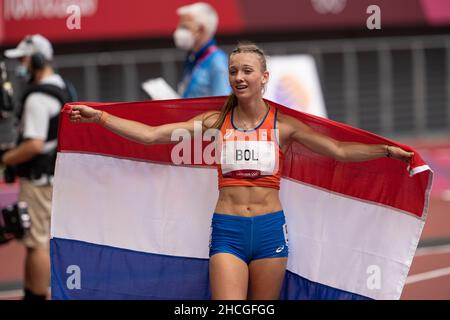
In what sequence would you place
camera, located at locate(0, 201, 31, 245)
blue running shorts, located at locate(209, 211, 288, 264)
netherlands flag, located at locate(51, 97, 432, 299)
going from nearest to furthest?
1. blue running shorts, located at locate(209, 211, 288, 264)
2. netherlands flag, located at locate(51, 97, 432, 299)
3. camera, located at locate(0, 201, 31, 245)

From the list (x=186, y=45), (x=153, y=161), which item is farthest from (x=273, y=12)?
(x=153, y=161)

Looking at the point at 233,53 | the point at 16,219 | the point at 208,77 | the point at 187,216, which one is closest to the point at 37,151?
the point at 16,219

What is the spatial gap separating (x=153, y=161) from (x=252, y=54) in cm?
123

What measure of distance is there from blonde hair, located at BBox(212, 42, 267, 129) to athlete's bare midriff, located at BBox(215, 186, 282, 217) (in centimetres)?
41

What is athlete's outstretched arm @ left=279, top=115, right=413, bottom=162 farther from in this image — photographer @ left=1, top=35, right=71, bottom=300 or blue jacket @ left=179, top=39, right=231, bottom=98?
photographer @ left=1, top=35, right=71, bottom=300

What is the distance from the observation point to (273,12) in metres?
19.2

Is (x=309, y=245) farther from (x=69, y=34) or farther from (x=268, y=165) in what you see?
(x=69, y=34)

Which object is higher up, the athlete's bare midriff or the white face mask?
the white face mask

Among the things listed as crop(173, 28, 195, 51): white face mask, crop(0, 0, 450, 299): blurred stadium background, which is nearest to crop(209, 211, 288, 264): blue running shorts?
crop(173, 28, 195, 51): white face mask

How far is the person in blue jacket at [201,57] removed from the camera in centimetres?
854

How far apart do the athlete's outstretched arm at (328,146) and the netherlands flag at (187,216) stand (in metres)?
0.09

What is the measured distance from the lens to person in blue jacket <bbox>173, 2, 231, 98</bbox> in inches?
336

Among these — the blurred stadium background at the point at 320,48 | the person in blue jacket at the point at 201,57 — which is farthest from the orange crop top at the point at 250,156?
the blurred stadium background at the point at 320,48

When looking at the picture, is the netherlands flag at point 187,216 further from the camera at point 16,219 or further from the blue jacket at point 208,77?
the blue jacket at point 208,77
